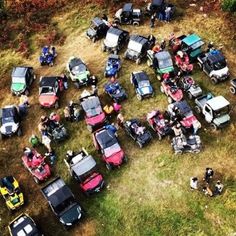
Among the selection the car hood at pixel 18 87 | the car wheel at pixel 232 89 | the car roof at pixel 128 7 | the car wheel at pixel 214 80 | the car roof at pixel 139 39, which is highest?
the car roof at pixel 128 7

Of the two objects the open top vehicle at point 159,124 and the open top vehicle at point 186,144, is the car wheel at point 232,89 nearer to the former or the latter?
the open top vehicle at point 186,144

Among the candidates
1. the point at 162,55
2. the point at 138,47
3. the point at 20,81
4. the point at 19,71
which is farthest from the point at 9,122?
the point at 162,55

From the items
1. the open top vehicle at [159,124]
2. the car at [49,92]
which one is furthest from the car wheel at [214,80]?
the car at [49,92]

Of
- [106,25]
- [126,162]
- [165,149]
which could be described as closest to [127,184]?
[126,162]

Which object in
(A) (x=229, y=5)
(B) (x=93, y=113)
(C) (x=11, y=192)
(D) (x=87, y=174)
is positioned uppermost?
(A) (x=229, y=5)

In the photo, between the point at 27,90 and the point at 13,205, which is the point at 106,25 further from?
the point at 13,205

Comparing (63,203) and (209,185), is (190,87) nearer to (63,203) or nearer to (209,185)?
(209,185)
